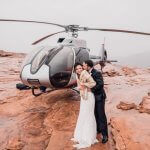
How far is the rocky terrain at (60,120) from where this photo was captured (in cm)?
812

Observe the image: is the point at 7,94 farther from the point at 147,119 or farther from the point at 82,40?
the point at 147,119

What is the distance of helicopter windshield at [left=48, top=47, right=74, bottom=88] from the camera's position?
10.1m

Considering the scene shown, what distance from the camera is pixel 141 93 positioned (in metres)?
12.3

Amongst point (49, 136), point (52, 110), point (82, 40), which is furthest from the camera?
point (82, 40)

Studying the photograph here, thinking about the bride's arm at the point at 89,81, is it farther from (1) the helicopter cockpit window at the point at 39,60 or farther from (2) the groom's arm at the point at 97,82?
(1) the helicopter cockpit window at the point at 39,60

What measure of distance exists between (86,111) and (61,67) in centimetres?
260

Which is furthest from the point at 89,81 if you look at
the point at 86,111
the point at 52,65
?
the point at 52,65

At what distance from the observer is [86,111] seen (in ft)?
26.3

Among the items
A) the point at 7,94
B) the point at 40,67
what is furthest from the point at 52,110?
the point at 7,94

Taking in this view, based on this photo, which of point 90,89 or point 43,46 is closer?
point 90,89

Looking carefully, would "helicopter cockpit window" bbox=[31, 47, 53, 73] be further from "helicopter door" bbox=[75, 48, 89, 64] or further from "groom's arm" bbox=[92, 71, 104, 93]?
"groom's arm" bbox=[92, 71, 104, 93]

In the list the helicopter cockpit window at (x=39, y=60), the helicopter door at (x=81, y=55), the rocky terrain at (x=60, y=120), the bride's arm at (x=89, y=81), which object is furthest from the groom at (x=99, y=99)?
the helicopter door at (x=81, y=55)

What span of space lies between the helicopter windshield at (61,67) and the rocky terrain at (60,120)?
1031mm

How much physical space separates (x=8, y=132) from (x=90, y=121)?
3104 mm
